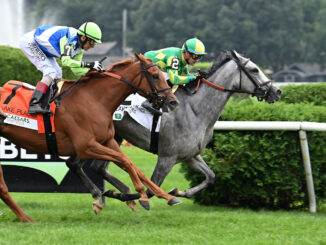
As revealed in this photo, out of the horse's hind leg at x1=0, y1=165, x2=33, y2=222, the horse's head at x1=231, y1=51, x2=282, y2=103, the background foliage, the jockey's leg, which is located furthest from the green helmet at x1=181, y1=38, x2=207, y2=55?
the background foliage

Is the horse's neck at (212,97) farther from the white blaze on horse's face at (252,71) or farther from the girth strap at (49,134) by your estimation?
the girth strap at (49,134)

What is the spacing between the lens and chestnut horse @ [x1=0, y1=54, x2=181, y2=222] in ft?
18.5

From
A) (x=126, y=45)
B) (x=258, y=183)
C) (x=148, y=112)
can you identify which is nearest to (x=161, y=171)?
(x=148, y=112)

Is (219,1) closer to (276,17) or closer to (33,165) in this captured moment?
(276,17)

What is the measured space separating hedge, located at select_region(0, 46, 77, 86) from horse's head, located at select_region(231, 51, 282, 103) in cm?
263

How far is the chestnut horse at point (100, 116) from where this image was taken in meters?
5.63

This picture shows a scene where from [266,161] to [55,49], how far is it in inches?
100

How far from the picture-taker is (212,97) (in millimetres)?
6527

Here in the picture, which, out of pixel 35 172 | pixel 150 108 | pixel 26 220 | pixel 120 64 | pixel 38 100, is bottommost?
pixel 35 172

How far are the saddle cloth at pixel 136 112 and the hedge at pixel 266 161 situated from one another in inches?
36.2

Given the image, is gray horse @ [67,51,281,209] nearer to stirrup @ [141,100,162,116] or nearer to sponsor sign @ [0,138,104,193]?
stirrup @ [141,100,162,116]

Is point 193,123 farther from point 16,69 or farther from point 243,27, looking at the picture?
point 243,27

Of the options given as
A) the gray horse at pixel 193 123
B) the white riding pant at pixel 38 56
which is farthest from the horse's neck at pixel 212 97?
the white riding pant at pixel 38 56

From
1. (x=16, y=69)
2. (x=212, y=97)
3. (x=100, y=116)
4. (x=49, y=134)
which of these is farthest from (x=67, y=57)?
(x=16, y=69)
